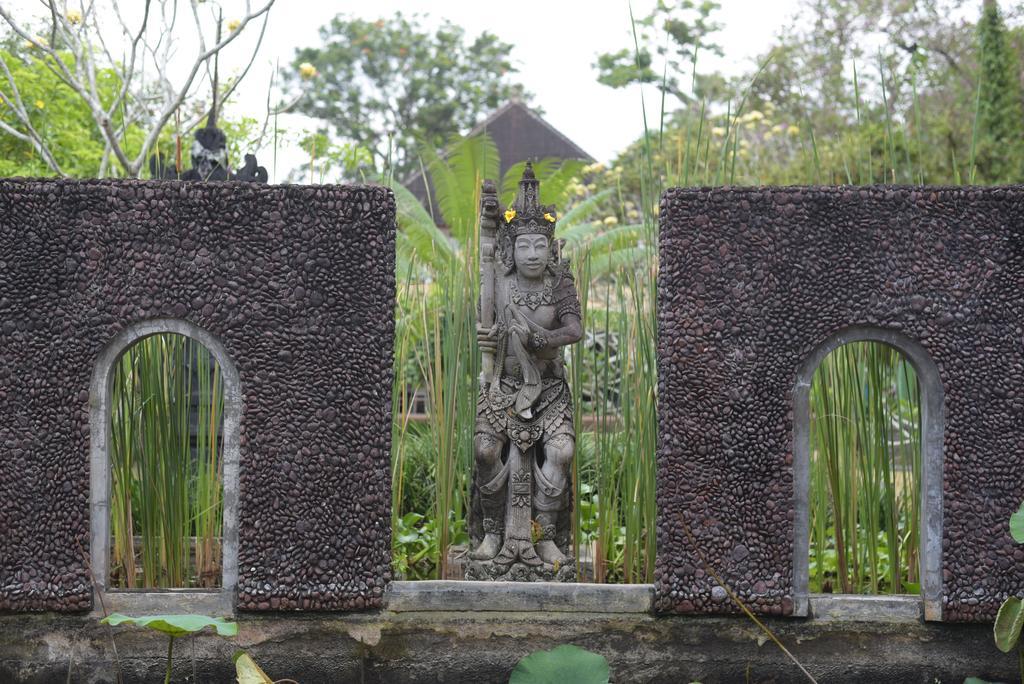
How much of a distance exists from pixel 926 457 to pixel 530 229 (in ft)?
5.71

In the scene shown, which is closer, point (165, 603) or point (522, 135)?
point (165, 603)

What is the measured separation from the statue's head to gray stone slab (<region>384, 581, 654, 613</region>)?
123 centimetres

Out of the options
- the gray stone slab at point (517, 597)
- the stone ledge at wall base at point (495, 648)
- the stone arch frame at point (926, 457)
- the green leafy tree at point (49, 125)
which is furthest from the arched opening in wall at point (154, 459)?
the green leafy tree at point (49, 125)

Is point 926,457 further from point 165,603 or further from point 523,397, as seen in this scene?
point 165,603

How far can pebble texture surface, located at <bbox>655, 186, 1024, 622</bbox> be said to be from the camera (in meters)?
3.96

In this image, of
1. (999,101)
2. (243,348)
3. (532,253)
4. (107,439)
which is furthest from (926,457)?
(999,101)

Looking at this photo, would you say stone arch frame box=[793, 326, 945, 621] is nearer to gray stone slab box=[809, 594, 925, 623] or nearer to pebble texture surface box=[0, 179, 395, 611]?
gray stone slab box=[809, 594, 925, 623]

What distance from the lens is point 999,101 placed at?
40.1 feet

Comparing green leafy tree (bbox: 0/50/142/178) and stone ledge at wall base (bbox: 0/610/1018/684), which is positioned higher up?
green leafy tree (bbox: 0/50/142/178)

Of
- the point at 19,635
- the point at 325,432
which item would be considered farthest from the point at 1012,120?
the point at 19,635

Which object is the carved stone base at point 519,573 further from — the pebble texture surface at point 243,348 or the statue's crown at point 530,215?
the statue's crown at point 530,215

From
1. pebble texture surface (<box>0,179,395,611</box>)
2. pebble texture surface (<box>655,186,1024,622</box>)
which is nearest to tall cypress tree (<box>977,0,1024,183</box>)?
pebble texture surface (<box>655,186,1024,622</box>)

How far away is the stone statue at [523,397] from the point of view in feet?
14.0

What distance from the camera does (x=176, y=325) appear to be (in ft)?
12.9
